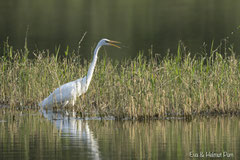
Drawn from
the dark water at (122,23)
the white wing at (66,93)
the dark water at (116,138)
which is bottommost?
the dark water at (116,138)

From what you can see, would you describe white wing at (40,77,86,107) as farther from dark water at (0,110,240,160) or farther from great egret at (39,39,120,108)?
dark water at (0,110,240,160)

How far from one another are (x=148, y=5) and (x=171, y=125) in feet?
148

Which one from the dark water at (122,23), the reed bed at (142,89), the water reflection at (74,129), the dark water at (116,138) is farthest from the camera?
the dark water at (122,23)

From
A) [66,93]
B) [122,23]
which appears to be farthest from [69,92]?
[122,23]

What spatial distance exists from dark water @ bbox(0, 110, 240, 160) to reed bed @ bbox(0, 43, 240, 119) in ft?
1.44

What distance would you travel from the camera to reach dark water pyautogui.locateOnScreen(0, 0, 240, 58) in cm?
3042

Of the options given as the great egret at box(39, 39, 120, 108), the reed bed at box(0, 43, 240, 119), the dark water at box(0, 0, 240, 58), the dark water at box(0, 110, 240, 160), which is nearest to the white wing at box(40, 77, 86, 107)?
the great egret at box(39, 39, 120, 108)

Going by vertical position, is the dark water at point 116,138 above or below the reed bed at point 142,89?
below

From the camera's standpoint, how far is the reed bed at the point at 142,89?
37.5 ft

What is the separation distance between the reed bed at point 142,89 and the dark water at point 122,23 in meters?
12.3

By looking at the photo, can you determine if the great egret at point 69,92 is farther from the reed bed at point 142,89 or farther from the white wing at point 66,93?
the reed bed at point 142,89

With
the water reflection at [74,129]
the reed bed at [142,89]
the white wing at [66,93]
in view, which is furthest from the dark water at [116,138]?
the white wing at [66,93]

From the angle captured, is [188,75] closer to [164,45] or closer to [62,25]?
[164,45]

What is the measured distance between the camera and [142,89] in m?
11.4
